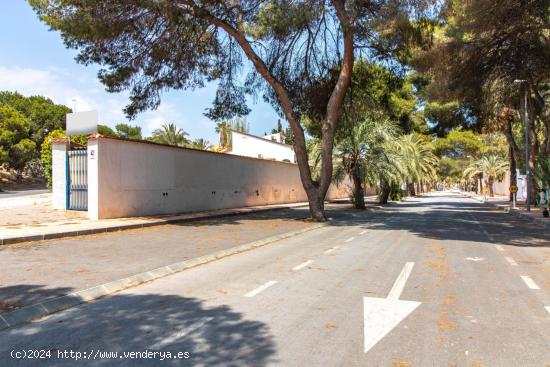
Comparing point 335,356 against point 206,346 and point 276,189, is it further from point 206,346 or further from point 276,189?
point 276,189

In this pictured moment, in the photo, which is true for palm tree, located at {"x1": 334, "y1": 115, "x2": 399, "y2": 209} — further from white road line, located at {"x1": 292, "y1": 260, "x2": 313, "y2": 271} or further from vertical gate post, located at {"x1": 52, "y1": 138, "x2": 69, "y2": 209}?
white road line, located at {"x1": 292, "y1": 260, "x2": 313, "y2": 271}

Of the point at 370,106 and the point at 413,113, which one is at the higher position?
the point at 413,113

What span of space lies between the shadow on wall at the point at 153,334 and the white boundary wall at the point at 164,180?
12159mm

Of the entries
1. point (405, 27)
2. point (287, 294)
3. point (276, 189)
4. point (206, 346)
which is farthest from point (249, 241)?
point (276, 189)

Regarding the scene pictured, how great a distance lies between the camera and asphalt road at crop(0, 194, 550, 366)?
4289 millimetres

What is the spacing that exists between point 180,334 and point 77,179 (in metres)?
15.3

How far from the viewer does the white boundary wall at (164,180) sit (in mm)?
17281

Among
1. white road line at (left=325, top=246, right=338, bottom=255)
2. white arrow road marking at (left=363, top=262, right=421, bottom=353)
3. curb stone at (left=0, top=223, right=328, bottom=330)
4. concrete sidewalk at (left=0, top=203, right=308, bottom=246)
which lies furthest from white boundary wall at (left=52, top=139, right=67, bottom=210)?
white arrow road marking at (left=363, top=262, right=421, bottom=353)

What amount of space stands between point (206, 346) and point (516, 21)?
1734 cm

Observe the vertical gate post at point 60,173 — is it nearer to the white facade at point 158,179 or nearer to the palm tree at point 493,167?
the white facade at point 158,179

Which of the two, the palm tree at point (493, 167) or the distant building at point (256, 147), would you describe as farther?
the palm tree at point (493, 167)

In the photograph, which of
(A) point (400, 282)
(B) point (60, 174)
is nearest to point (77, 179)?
(B) point (60, 174)

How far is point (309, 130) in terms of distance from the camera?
4031cm

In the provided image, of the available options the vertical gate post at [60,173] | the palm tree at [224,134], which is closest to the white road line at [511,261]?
the vertical gate post at [60,173]
